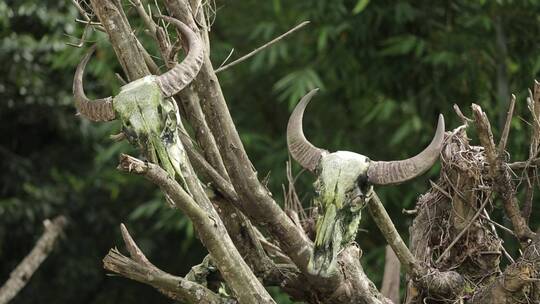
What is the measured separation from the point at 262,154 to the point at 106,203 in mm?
1955

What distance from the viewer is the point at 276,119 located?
8.92m

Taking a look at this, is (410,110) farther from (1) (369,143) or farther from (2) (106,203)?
(2) (106,203)

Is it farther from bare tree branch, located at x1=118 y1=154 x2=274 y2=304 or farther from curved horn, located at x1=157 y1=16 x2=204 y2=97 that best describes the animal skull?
curved horn, located at x1=157 y1=16 x2=204 y2=97

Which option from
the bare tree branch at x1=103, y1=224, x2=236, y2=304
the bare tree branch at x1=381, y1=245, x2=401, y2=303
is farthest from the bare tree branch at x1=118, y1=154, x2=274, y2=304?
the bare tree branch at x1=381, y1=245, x2=401, y2=303

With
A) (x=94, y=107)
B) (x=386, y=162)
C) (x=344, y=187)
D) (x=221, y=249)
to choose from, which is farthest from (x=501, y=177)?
(x=94, y=107)

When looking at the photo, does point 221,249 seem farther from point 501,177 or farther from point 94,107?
point 501,177

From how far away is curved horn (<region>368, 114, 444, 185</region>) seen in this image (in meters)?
3.33

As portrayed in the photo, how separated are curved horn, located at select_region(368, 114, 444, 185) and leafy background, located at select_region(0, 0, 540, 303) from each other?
10.9 feet

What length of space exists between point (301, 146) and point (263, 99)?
5295mm

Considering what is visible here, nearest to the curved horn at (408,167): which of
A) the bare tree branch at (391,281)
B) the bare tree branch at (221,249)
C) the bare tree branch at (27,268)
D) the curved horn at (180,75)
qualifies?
the bare tree branch at (221,249)

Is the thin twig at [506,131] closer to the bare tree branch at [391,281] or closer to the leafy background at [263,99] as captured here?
the bare tree branch at [391,281]

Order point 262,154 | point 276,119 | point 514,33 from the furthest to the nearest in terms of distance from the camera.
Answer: point 276,119
point 262,154
point 514,33

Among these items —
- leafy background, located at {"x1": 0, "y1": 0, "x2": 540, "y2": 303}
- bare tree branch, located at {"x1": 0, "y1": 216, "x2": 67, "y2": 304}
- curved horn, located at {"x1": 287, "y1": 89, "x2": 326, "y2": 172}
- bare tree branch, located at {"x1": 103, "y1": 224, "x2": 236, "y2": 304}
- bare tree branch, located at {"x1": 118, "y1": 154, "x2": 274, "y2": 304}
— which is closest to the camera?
bare tree branch, located at {"x1": 118, "y1": 154, "x2": 274, "y2": 304}

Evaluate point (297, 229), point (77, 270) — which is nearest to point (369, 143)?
point (77, 270)
